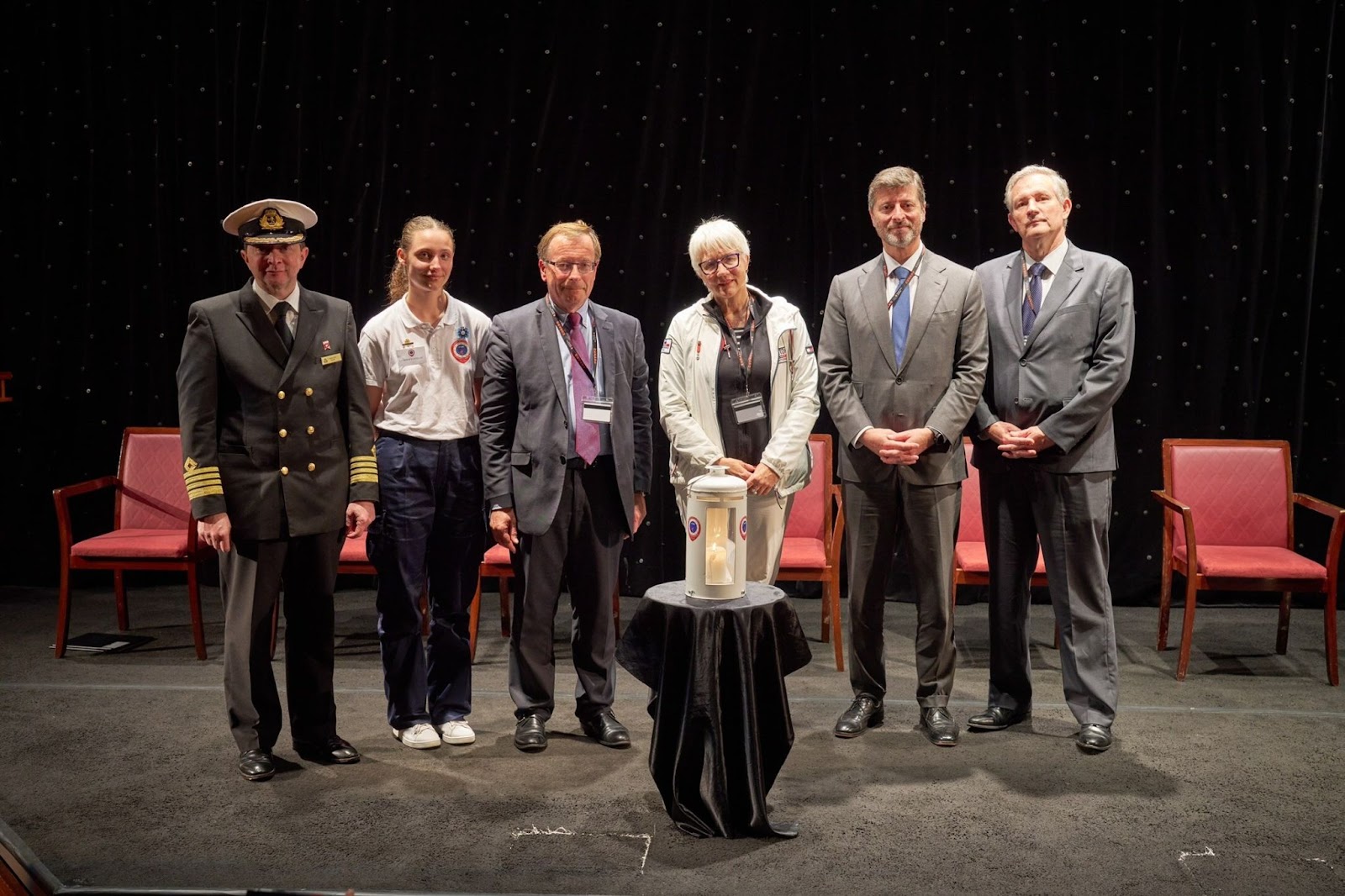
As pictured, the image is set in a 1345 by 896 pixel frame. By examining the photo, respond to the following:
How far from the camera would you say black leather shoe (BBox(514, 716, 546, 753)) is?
353 centimetres

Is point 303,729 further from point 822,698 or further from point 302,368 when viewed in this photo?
point 822,698

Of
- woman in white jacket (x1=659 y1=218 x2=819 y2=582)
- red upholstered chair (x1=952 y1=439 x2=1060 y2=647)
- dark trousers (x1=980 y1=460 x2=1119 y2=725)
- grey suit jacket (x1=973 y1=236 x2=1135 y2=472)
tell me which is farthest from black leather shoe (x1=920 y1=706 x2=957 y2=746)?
grey suit jacket (x1=973 y1=236 x2=1135 y2=472)

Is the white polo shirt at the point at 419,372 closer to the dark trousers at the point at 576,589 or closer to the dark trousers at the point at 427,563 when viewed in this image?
the dark trousers at the point at 427,563

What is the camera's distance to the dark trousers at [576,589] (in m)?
3.53

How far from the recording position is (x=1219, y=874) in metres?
2.65

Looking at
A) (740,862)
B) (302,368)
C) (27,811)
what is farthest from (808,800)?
(27,811)

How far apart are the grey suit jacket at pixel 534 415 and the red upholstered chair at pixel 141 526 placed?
1826mm

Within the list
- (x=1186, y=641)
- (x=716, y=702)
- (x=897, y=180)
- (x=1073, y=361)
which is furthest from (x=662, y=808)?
(x=1186, y=641)

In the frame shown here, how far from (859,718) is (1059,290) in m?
1.45

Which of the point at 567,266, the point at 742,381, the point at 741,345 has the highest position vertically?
the point at 567,266

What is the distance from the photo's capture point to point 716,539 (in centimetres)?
286

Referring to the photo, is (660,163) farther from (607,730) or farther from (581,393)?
(607,730)

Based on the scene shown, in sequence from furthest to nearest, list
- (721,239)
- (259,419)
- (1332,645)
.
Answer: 1. (1332,645)
2. (721,239)
3. (259,419)

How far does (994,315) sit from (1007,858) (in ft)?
5.44
